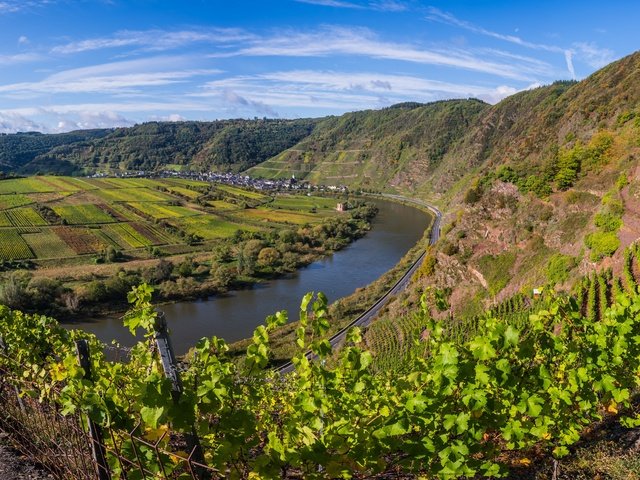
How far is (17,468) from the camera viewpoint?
18.3 feet

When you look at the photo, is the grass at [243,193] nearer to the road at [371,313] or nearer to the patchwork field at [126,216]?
the patchwork field at [126,216]

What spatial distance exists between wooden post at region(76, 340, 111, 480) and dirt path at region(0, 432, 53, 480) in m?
2.09

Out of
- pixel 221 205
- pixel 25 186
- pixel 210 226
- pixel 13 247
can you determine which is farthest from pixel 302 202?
pixel 13 247

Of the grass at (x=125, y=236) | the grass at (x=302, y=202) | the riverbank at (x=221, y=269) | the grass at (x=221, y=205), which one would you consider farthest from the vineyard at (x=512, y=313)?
the grass at (x=302, y=202)

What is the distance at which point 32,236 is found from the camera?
69375mm

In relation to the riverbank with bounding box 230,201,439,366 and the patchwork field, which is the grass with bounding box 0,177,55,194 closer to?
the patchwork field

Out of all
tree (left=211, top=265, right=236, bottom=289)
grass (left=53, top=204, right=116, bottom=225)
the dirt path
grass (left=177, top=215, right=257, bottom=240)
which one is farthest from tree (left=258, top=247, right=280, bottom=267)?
the dirt path

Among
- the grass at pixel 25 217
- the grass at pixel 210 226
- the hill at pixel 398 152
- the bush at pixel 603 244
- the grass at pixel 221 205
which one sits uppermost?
the hill at pixel 398 152

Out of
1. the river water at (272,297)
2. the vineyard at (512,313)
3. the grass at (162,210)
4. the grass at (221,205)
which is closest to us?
the vineyard at (512,313)

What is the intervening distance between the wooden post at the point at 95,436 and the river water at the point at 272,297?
3397cm

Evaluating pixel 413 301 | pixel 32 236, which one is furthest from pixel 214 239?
pixel 413 301

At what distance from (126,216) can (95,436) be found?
311 feet

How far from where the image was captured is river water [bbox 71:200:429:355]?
1620 inches

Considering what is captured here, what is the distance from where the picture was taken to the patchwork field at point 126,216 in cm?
6744
